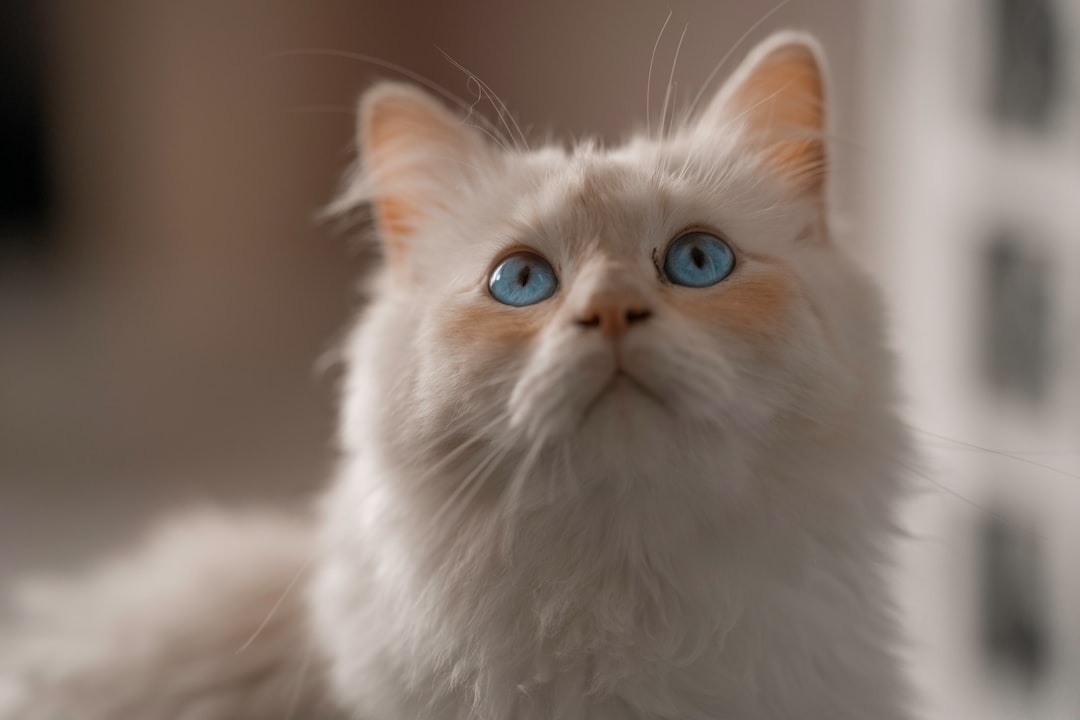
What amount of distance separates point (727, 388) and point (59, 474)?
177cm

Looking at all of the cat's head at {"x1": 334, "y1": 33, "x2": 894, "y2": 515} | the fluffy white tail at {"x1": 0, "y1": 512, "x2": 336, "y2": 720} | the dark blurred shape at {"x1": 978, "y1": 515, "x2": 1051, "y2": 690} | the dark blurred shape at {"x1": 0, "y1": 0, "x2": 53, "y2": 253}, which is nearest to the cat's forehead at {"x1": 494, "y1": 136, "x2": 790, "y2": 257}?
the cat's head at {"x1": 334, "y1": 33, "x2": 894, "y2": 515}

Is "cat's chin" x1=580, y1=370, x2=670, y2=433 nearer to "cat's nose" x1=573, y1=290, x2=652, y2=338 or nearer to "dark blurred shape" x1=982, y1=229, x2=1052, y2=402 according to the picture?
"cat's nose" x1=573, y1=290, x2=652, y2=338

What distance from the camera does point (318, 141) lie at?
3436 mm

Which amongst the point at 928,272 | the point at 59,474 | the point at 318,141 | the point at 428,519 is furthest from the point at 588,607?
the point at 318,141

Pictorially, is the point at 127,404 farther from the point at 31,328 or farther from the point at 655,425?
the point at 655,425

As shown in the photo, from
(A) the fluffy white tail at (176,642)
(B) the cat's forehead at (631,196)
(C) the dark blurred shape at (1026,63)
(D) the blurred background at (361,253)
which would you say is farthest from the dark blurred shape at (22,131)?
(C) the dark blurred shape at (1026,63)

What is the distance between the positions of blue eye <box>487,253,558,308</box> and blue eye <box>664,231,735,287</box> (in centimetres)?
10

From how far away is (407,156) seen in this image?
39.4 inches

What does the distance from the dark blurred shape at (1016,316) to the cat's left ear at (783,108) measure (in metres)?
0.73

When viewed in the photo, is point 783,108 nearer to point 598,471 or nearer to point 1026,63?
point 598,471

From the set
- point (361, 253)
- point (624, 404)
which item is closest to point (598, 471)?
point (624, 404)

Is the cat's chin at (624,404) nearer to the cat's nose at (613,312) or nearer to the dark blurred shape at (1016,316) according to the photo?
the cat's nose at (613,312)

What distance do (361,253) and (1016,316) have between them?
4.34 ft

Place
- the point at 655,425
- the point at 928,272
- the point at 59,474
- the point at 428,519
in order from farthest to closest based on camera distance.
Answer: the point at 59,474 < the point at 928,272 < the point at 428,519 < the point at 655,425
